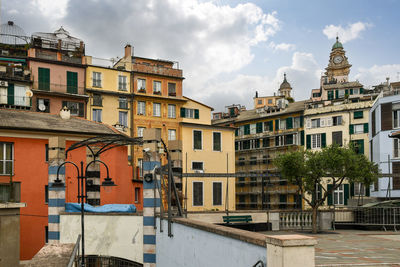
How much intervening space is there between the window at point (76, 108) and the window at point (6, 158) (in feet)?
58.1

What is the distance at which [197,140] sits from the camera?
51.6 meters

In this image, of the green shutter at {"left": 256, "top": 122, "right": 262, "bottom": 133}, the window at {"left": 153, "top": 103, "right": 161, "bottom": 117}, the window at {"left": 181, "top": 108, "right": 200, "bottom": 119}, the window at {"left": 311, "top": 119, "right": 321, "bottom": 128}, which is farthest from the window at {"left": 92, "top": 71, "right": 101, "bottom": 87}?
the window at {"left": 311, "top": 119, "right": 321, "bottom": 128}

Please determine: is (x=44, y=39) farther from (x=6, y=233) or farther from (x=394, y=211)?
(x=394, y=211)

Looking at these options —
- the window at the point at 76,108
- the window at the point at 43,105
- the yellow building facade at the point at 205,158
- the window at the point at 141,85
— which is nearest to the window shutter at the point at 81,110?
the window at the point at 76,108

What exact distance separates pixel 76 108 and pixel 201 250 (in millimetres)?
37619

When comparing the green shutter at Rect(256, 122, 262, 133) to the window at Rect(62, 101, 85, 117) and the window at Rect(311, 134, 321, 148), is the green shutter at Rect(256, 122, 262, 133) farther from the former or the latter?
the window at Rect(62, 101, 85, 117)

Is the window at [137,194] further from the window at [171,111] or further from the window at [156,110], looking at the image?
the window at [171,111]

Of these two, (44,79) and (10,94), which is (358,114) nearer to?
(44,79)

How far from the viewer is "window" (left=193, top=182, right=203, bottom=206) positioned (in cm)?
4856

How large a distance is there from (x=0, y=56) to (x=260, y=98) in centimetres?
6457

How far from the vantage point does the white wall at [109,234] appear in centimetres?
1947

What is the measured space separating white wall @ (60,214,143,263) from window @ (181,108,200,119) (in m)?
32.4

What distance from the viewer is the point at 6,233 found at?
76.2 feet

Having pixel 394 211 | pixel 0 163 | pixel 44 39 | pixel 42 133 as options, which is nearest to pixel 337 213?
pixel 394 211
